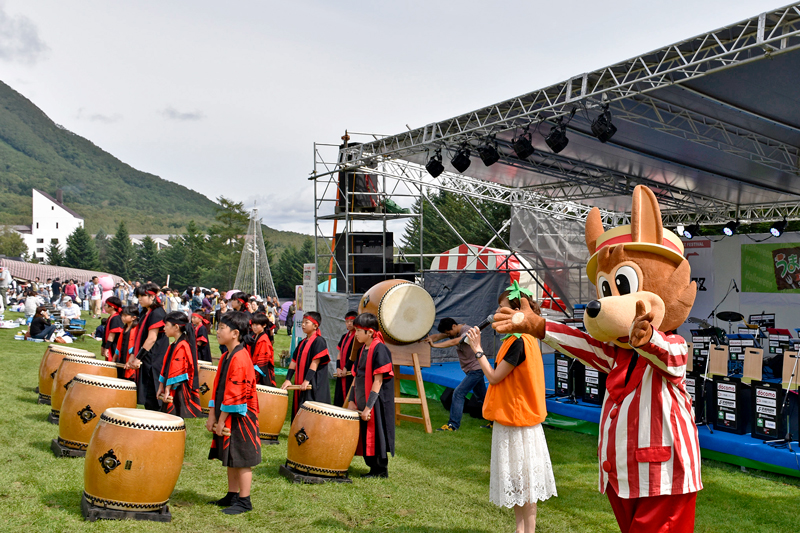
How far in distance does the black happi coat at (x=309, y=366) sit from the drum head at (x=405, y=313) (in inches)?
44.4

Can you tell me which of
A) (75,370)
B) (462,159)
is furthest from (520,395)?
(462,159)

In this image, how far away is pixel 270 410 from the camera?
644cm

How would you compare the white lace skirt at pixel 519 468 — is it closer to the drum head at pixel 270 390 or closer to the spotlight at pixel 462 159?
the drum head at pixel 270 390

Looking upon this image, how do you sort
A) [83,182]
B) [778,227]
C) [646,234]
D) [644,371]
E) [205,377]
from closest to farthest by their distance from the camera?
[644,371]
[646,234]
[205,377]
[778,227]
[83,182]

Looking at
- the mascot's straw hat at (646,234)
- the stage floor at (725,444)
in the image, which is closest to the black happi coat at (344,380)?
the stage floor at (725,444)

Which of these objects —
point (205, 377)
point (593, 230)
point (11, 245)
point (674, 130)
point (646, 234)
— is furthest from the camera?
point (11, 245)

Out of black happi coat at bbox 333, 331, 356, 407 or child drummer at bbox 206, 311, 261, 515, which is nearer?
child drummer at bbox 206, 311, 261, 515

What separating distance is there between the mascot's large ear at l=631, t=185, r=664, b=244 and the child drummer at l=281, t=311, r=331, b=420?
12.9 feet

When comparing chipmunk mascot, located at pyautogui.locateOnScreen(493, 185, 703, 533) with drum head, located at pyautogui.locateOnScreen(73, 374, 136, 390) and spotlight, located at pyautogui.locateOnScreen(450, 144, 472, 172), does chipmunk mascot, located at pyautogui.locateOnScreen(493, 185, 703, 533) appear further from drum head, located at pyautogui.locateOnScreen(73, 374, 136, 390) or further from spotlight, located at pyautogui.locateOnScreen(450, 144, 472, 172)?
spotlight, located at pyautogui.locateOnScreen(450, 144, 472, 172)

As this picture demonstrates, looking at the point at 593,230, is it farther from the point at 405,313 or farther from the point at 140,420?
the point at 405,313

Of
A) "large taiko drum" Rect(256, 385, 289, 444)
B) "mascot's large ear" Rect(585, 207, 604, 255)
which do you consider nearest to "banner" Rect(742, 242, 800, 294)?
"large taiko drum" Rect(256, 385, 289, 444)

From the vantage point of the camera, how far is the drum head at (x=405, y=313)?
738 cm

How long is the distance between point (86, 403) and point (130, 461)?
169cm

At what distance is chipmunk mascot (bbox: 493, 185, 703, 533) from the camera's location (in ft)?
8.41
